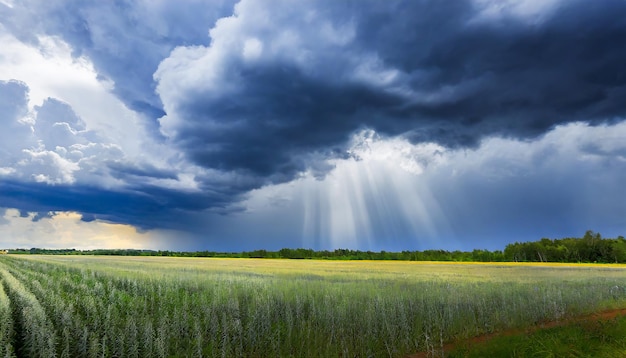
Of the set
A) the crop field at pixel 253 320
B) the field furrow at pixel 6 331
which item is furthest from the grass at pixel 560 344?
the field furrow at pixel 6 331

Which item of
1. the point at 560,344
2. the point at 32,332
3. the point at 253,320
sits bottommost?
the point at 560,344

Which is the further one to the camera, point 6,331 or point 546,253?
point 546,253

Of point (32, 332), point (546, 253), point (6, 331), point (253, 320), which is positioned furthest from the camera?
point (546, 253)

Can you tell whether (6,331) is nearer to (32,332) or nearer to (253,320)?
(32,332)

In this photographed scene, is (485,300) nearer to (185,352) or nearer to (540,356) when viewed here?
(540,356)

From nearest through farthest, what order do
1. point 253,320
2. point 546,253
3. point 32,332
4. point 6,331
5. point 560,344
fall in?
point 32,332, point 6,331, point 560,344, point 253,320, point 546,253

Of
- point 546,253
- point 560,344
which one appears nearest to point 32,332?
point 560,344

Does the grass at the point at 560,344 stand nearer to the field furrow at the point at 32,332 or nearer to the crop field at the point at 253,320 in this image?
the crop field at the point at 253,320

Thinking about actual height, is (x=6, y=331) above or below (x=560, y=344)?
above

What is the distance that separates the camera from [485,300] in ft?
77.8

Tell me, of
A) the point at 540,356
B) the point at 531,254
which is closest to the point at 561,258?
the point at 531,254

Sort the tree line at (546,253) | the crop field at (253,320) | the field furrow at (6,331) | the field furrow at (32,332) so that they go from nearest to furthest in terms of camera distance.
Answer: the field furrow at (6,331), the field furrow at (32,332), the crop field at (253,320), the tree line at (546,253)

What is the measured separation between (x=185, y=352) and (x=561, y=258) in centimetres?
13472

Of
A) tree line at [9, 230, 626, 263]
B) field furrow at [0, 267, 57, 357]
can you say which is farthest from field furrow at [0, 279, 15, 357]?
tree line at [9, 230, 626, 263]
